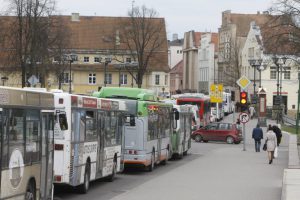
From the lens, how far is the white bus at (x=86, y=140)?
18.2 meters

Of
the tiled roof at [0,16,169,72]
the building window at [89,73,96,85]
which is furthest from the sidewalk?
the building window at [89,73,96,85]

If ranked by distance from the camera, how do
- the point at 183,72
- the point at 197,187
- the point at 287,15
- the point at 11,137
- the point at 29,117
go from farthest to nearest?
the point at 183,72 < the point at 287,15 < the point at 197,187 < the point at 29,117 < the point at 11,137

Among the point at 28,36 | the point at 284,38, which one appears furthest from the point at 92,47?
the point at 284,38

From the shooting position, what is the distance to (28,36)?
61406 mm

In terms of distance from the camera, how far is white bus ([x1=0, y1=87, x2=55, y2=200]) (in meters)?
12.5

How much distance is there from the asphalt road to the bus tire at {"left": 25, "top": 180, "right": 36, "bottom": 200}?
16.1 ft

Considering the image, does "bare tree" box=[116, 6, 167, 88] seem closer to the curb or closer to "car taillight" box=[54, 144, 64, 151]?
the curb

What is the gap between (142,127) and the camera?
89.6 ft

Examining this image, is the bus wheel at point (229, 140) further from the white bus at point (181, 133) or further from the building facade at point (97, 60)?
the building facade at point (97, 60)

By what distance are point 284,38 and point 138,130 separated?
21402mm

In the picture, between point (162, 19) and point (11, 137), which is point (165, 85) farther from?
point (11, 137)

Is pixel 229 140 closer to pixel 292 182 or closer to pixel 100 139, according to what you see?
pixel 292 182

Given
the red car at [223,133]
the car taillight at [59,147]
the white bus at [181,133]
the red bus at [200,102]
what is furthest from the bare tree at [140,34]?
the car taillight at [59,147]

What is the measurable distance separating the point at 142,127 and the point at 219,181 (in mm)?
3550
